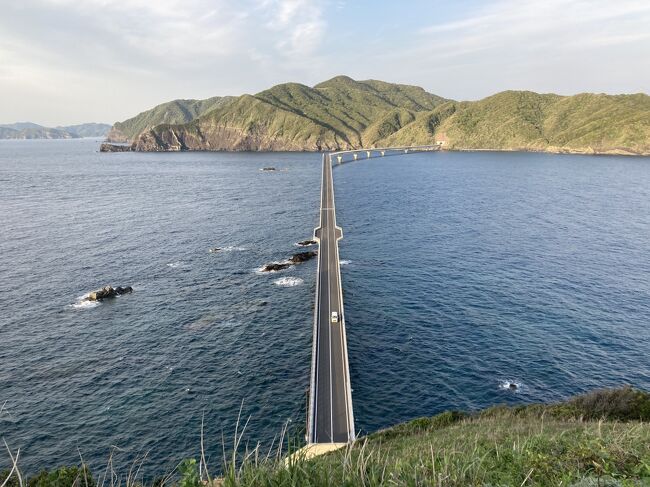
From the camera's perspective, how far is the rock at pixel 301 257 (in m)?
90.8

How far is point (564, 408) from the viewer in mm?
38031

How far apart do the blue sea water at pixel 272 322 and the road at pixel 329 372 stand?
9.70 feet

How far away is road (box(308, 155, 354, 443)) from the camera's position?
40000 millimetres

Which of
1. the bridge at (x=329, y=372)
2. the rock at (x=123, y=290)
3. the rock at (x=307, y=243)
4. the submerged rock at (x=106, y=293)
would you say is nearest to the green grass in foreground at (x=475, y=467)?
→ the bridge at (x=329, y=372)

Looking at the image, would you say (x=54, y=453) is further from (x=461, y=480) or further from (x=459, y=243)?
(x=459, y=243)

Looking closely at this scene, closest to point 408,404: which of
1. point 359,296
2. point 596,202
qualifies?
point 359,296

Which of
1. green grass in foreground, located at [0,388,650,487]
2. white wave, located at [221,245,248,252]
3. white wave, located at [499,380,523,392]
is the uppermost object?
green grass in foreground, located at [0,388,650,487]

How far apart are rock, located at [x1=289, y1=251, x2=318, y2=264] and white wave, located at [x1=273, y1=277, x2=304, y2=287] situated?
Answer: 930cm

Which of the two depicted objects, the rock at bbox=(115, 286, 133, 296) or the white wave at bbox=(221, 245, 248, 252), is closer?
the rock at bbox=(115, 286, 133, 296)

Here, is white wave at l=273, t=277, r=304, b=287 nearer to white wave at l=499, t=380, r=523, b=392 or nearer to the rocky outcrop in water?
the rocky outcrop in water

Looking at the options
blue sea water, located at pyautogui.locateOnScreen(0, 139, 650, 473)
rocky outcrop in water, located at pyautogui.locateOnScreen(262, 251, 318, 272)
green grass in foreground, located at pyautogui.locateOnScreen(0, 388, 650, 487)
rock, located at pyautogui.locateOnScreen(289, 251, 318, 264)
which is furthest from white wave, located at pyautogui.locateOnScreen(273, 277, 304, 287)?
green grass in foreground, located at pyautogui.locateOnScreen(0, 388, 650, 487)

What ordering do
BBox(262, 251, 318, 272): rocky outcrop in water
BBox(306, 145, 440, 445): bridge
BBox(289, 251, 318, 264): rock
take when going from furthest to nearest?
1. BBox(289, 251, 318, 264): rock
2. BBox(262, 251, 318, 272): rocky outcrop in water
3. BBox(306, 145, 440, 445): bridge

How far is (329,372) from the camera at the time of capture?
48656 mm

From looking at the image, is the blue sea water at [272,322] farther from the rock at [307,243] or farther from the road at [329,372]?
the rock at [307,243]
